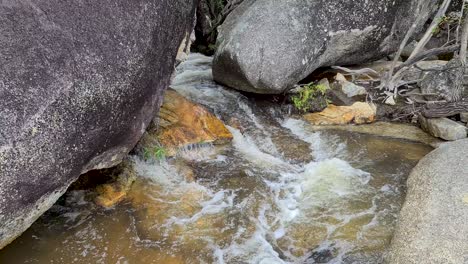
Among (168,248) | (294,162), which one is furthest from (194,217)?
(294,162)

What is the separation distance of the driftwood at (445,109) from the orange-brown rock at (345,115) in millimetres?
864

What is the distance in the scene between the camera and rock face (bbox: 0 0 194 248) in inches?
140

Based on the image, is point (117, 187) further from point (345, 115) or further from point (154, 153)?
point (345, 115)

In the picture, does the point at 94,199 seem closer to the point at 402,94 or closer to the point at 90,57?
the point at 90,57

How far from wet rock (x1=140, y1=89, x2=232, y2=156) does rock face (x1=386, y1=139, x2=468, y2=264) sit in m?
2.87

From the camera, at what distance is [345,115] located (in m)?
7.36

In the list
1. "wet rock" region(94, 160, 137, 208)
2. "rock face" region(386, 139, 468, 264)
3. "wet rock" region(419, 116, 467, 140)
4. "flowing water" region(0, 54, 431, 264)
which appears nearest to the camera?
"rock face" region(386, 139, 468, 264)

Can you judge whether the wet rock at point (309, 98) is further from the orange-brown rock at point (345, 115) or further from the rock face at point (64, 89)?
the rock face at point (64, 89)

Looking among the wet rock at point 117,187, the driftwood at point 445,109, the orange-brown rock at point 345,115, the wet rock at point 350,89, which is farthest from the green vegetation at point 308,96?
the wet rock at point 117,187

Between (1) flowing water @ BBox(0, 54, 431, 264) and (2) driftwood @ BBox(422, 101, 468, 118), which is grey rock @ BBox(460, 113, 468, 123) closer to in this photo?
(2) driftwood @ BBox(422, 101, 468, 118)

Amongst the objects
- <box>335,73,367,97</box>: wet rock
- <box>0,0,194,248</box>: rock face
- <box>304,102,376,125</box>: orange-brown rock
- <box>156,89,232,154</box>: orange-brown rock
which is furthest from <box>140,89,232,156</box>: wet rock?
<box>335,73,367,97</box>: wet rock

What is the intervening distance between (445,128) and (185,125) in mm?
3890

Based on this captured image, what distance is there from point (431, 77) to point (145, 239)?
5.63 m

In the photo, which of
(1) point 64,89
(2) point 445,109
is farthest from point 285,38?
(1) point 64,89
